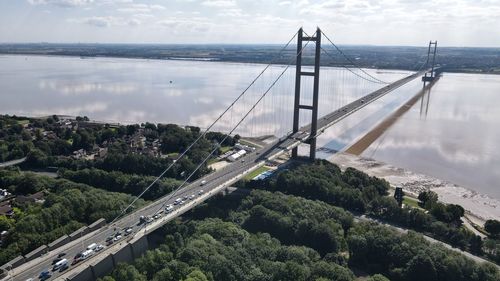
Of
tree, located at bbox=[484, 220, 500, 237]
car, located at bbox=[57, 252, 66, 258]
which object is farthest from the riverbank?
car, located at bbox=[57, 252, 66, 258]

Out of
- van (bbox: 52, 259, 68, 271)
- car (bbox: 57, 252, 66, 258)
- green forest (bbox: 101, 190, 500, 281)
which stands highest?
van (bbox: 52, 259, 68, 271)

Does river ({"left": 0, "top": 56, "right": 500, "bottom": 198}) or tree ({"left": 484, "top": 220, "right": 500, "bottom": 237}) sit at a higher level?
river ({"left": 0, "top": 56, "right": 500, "bottom": 198})

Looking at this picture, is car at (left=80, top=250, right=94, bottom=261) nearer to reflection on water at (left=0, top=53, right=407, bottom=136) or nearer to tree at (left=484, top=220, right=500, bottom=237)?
tree at (left=484, top=220, right=500, bottom=237)

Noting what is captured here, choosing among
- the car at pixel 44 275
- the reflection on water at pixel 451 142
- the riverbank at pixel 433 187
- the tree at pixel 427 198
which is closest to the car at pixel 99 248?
the car at pixel 44 275

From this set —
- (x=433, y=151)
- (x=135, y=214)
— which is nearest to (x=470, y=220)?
(x=433, y=151)

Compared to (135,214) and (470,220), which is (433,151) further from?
(135,214)

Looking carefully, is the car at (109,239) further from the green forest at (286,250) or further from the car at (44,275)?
the car at (44,275)

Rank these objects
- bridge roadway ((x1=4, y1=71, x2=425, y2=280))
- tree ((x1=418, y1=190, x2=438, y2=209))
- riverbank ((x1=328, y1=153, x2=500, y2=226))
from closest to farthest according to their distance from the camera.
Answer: bridge roadway ((x1=4, y1=71, x2=425, y2=280))
tree ((x1=418, y1=190, x2=438, y2=209))
riverbank ((x1=328, y1=153, x2=500, y2=226))
